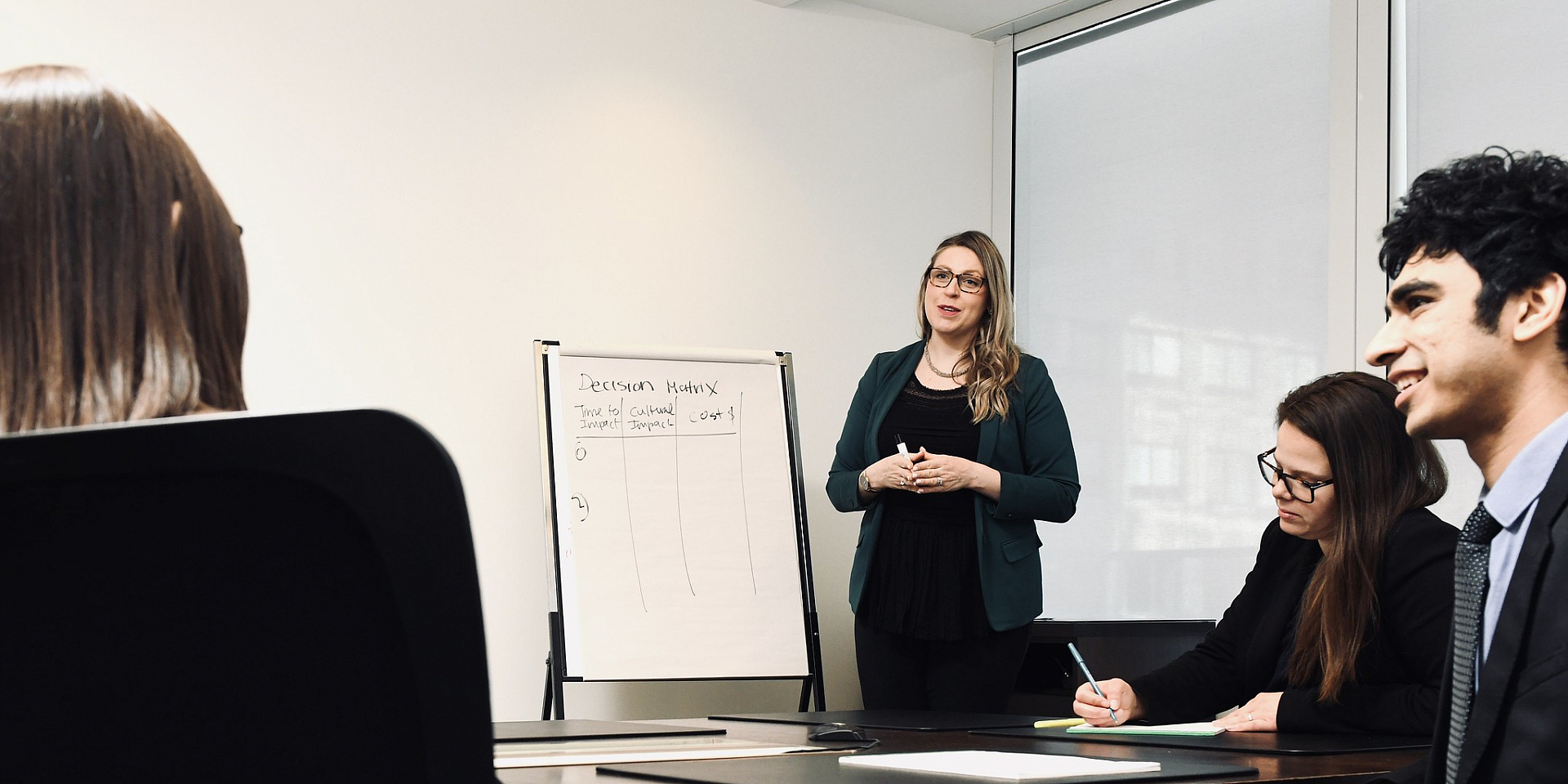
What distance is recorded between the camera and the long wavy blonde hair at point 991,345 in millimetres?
3416

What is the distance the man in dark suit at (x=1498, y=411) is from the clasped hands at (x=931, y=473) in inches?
68.4

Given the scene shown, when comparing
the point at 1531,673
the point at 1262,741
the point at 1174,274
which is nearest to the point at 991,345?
the point at 1174,274

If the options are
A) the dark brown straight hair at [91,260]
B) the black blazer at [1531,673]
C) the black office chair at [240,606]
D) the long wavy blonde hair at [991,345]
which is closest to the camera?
the black office chair at [240,606]

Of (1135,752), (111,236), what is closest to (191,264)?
(111,236)

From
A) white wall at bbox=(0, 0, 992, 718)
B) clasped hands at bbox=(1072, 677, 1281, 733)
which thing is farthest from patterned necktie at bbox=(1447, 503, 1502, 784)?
white wall at bbox=(0, 0, 992, 718)

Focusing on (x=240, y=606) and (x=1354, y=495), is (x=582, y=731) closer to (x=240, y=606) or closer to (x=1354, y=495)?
(x=1354, y=495)

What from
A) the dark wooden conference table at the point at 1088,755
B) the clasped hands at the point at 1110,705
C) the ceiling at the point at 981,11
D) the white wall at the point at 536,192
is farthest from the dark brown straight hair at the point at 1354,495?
the ceiling at the point at 981,11

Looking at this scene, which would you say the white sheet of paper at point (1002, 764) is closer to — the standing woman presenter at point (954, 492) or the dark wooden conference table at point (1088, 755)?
the dark wooden conference table at point (1088, 755)

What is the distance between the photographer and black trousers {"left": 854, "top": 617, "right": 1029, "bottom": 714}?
10.7 feet

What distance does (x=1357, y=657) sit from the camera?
1962 millimetres

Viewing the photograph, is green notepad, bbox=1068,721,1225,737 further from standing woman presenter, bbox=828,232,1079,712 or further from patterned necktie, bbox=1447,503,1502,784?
standing woman presenter, bbox=828,232,1079,712

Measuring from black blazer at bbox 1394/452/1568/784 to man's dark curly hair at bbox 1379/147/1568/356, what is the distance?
287mm

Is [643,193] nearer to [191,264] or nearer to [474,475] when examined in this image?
[474,475]

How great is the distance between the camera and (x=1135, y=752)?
1.55 meters
